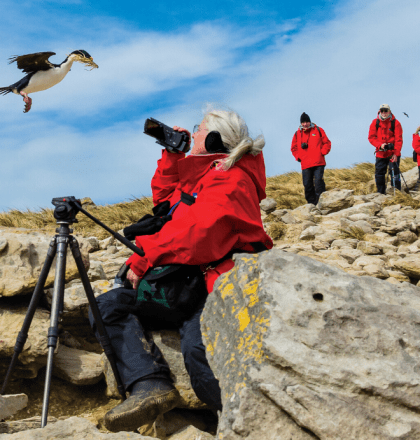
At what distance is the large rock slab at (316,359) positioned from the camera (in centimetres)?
196

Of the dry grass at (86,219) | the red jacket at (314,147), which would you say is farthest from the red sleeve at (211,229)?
the red jacket at (314,147)

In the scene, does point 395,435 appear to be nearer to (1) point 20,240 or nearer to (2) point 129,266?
(2) point 129,266

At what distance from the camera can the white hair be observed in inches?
139

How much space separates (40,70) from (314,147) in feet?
27.7

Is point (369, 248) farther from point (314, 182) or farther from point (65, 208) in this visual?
point (314, 182)

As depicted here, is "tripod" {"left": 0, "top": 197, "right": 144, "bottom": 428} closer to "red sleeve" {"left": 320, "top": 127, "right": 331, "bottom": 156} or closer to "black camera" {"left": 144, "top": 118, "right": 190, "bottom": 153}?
"black camera" {"left": 144, "top": 118, "right": 190, "bottom": 153}

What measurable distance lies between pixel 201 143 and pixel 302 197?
440 inches

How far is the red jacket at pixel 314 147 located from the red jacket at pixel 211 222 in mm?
9662

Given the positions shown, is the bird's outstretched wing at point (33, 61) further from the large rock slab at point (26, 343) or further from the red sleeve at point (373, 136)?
the red sleeve at point (373, 136)

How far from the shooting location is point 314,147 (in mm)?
12906

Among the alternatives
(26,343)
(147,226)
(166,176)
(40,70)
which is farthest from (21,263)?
(40,70)

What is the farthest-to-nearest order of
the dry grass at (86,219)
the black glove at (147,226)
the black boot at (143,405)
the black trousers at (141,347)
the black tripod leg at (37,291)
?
the dry grass at (86,219), the black glove at (147,226), the black tripod leg at (37,291), the black trousers at (141,347), the black boot at (143,405)

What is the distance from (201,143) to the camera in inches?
143

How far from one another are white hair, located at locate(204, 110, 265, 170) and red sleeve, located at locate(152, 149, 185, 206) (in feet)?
2.12
